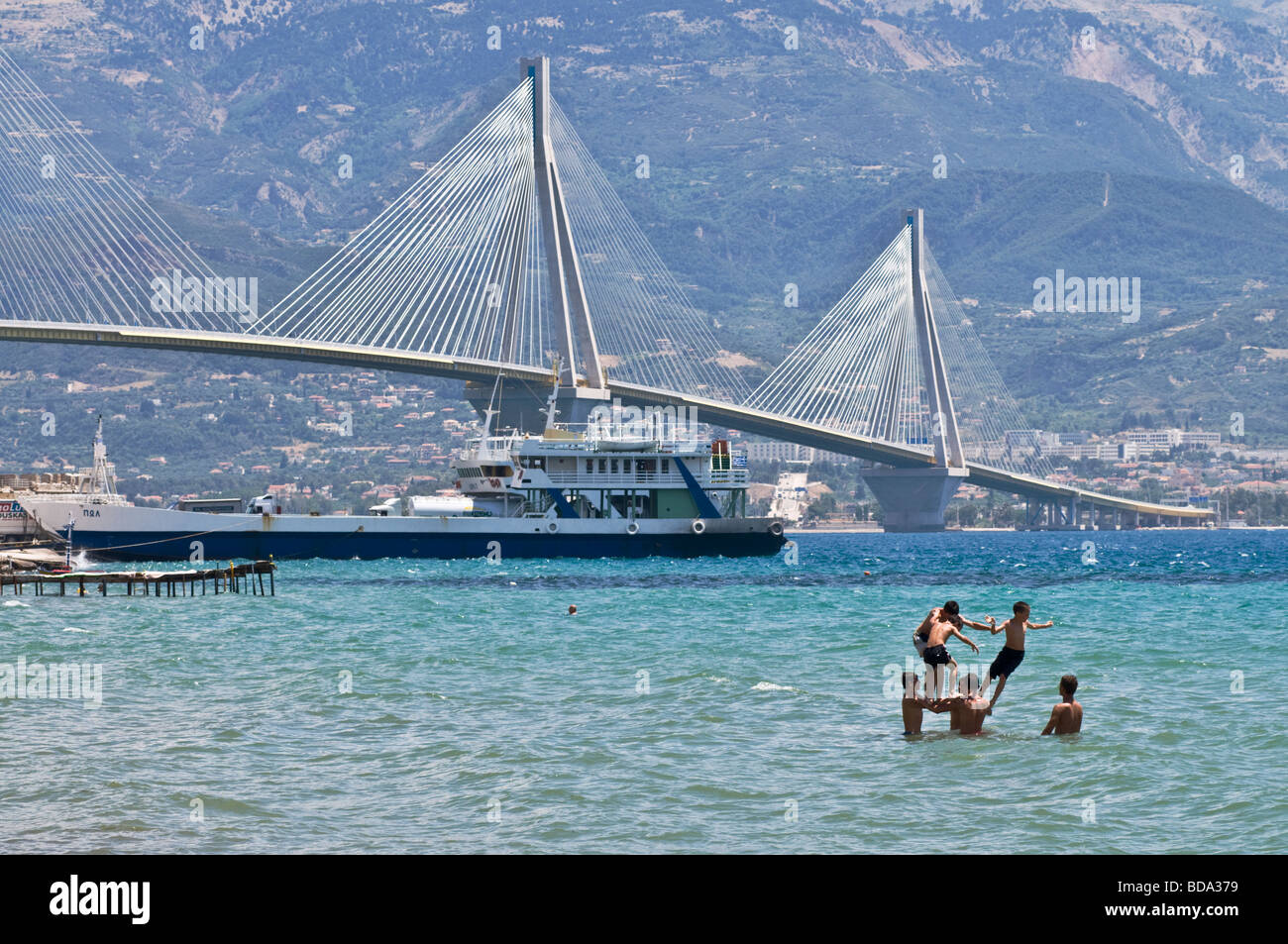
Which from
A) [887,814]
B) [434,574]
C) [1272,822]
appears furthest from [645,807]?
[434,574]

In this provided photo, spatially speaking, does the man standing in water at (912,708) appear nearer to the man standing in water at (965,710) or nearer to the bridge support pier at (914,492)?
the man standing in water at (965,710)

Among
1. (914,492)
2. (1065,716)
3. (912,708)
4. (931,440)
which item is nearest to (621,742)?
(912,708)

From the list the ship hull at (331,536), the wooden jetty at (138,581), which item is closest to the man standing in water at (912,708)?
the wooden jetty at (138,581)

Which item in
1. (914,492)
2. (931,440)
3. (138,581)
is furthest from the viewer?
(914,492)

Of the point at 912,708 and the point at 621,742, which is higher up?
the point at 912,708

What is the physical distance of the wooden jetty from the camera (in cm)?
5203

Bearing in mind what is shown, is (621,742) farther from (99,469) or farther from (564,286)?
(564,286)

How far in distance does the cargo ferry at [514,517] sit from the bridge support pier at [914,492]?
198 ft

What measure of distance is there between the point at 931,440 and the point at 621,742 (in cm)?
12804

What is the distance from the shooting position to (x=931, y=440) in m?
146

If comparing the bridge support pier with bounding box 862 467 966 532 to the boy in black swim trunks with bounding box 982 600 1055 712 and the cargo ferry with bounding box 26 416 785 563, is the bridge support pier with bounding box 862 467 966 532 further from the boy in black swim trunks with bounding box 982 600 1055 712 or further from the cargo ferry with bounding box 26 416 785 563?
the boy in black swim trunks with bounding box 982 600 1055 712

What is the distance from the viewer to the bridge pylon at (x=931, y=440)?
141625 millimetres

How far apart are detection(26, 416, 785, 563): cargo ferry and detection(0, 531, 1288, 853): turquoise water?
36013 millimetres
